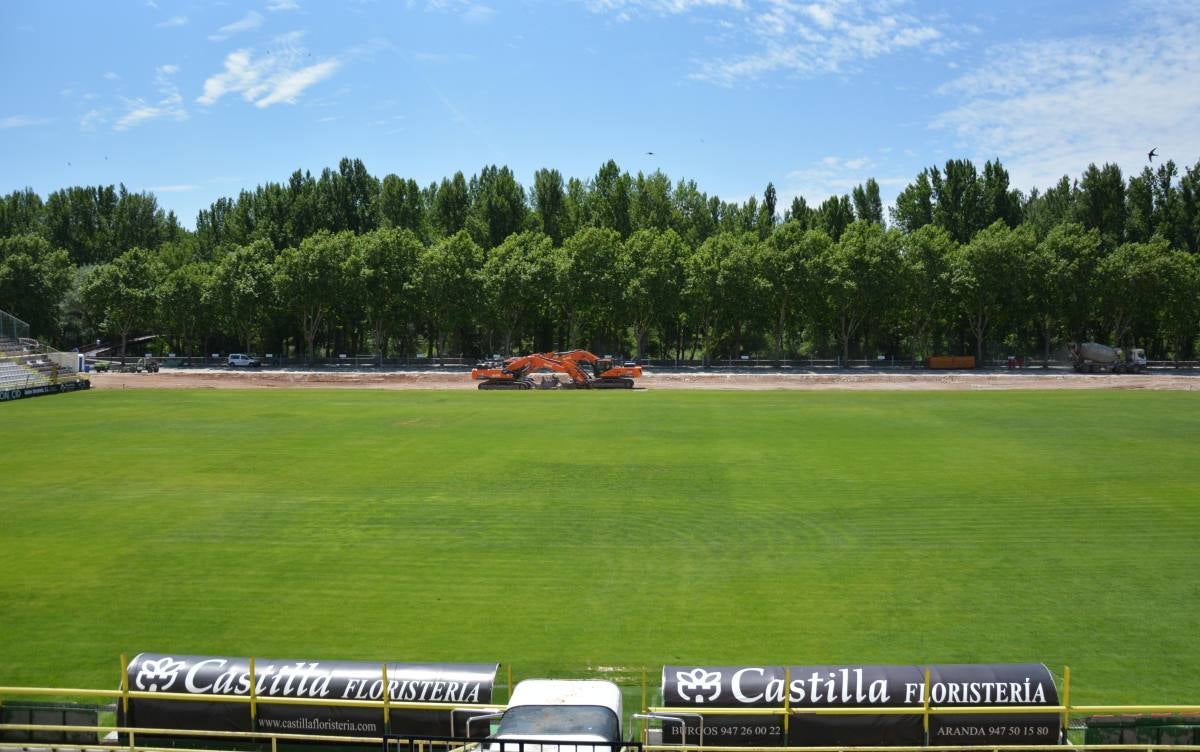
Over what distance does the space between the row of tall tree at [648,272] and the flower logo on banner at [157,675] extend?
83.2 meters

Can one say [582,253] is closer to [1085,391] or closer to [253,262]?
[253,262]

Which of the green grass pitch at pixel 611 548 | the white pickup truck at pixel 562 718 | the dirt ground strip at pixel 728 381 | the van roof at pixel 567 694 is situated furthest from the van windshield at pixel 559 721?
the dirt ground strip at pixel 728 381

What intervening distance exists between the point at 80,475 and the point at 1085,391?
2613 inches

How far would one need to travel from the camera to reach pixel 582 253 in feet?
314

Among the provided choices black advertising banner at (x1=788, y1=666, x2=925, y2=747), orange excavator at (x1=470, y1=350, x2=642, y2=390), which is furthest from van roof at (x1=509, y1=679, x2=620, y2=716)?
orange excavator at (x1=470, y1=350, x2=642, y2=390)

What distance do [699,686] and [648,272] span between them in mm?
83394

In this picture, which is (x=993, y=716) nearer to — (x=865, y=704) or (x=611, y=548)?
(x=865, y=704)

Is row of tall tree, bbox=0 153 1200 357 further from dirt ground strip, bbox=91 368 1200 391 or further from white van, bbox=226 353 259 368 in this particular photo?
dirt ground strip, bbox=91 368 1200 391

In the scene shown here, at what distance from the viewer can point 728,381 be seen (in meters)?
76.2

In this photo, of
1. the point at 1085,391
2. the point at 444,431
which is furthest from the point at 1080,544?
the point at 1085,391

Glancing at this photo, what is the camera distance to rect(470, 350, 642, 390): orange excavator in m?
68.4

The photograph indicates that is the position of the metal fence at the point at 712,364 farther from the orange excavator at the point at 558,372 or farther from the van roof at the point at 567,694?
the van roof at the point at 567,694

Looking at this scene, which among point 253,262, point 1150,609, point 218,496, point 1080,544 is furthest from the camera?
point 253,262

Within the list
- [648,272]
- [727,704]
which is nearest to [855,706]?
[727,704]
